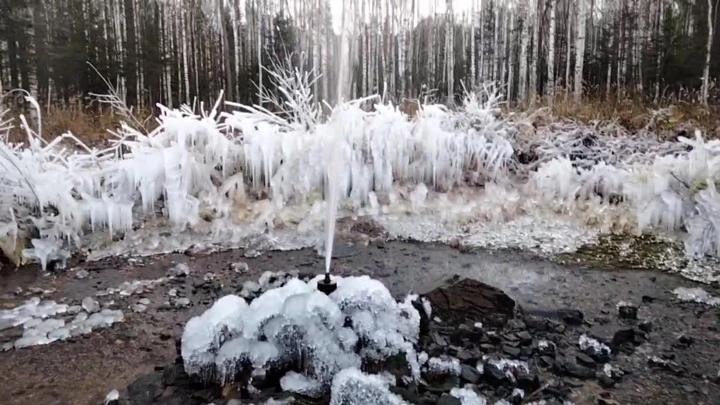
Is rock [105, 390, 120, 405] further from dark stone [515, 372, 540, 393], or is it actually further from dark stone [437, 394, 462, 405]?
dark stone [515, 372, 540, 393]

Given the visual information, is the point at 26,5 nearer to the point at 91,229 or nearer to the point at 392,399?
the point at 91,229

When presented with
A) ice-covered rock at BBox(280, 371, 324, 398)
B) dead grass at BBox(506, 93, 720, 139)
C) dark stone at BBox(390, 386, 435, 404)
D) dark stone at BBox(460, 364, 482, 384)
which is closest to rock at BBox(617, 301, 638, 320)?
dark stone at BBox(460, 364, 482, 384)

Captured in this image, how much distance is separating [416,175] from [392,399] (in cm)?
340

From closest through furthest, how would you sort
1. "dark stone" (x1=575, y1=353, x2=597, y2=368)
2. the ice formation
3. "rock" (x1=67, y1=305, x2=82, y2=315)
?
"dark stone" (x1=575, y1=353, x2=597, y2=368)
"rock" (x1=67, y1=305, x2=82, y2=315)
the ice formation

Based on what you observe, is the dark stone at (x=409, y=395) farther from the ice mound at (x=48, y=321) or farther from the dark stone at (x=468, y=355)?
the ice mound at (x=48, y=321)

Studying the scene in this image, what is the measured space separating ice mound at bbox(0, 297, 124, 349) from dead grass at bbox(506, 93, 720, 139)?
5.74 meters

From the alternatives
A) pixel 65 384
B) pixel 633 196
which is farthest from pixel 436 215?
pixel 65 384

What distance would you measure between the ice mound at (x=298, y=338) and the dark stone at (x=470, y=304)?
379 millimetres

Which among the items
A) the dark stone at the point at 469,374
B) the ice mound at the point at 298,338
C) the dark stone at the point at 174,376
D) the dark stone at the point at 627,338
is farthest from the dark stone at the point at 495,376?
the dark stone at the point at 174,376

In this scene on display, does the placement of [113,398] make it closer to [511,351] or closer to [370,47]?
[511,351]

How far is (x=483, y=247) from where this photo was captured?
3242mm

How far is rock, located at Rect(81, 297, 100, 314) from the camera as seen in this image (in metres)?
2.20

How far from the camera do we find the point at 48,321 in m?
2.08

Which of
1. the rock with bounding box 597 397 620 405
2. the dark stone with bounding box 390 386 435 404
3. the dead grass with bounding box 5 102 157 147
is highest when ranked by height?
the dead grass with bounding box 5 102 157 147
